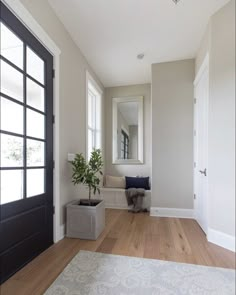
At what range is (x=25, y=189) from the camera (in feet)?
5.47

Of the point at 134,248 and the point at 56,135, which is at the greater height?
the point at 56,135

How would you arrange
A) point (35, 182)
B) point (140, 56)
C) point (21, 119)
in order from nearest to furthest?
point (21, 119) < point (35, 182) < point (140, 56)

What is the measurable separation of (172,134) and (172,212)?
1.28 meters

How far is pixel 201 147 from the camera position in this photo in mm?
2592

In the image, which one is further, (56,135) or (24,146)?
(56,135)

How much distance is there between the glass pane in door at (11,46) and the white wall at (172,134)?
214cm

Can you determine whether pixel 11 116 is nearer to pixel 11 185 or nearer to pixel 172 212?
pixel 11 185

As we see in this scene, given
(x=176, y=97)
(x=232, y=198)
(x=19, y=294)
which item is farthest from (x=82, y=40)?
(x=19, y=294)

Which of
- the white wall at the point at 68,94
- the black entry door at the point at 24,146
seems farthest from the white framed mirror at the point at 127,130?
the black entry door at the point at 24,146

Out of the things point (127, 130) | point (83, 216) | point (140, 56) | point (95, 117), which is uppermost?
point (140, 56)

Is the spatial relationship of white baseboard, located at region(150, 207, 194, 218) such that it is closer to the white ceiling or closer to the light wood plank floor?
the light wood plank floor

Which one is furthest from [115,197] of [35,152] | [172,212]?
[35,152]

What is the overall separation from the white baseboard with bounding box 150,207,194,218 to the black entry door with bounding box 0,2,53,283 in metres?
1.71

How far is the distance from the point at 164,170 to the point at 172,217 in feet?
2.48
